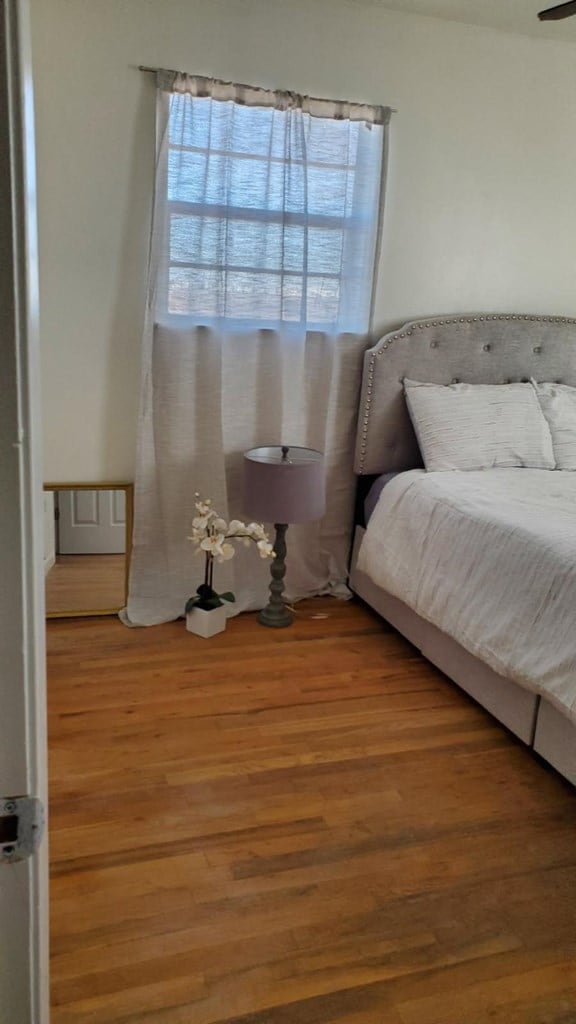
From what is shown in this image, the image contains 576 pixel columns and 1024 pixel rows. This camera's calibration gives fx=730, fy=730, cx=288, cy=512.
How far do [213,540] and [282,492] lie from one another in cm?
34

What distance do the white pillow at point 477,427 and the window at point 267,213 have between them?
548mm

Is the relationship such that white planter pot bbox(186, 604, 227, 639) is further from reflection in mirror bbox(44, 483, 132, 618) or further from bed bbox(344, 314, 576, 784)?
bed bbox(344, 314, 576, 784)

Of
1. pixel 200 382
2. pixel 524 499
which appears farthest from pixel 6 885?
pixel 200 382

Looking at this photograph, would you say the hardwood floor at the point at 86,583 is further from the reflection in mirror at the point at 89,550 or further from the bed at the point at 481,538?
the bed at the point at 481,538

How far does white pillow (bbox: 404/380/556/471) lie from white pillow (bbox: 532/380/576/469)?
0.15 ft

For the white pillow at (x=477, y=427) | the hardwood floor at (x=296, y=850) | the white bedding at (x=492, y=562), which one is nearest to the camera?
the hardwood floor at (x=296, y=850)

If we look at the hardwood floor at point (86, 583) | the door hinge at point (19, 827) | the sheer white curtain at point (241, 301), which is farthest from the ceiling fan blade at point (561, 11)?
the hardwood floor at point (86, 583)

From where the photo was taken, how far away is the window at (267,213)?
2.82 m

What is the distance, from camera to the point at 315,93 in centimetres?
293

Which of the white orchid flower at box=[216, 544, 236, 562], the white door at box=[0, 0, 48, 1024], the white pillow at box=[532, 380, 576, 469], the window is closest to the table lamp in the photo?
the white orchid flower at box=[216, 544, 236, 562]

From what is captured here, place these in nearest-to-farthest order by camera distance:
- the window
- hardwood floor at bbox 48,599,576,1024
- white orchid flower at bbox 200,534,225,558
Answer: hardwood floor at bbox 48,599,576,1024
the window
white orchid flower at bbox 200,534,225,558

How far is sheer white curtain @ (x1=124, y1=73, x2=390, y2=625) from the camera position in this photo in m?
2.83

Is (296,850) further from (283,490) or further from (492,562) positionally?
(283,490)

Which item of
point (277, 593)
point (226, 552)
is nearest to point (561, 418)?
point (277, 593)
